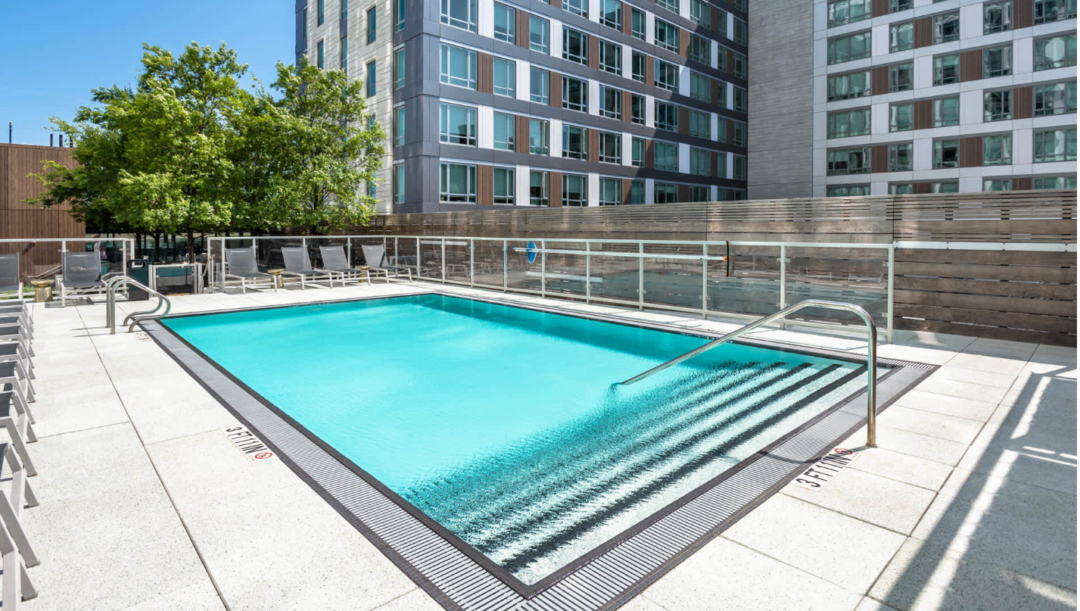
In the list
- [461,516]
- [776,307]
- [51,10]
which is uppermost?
[51,10]

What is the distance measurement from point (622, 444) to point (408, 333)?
6468 mm

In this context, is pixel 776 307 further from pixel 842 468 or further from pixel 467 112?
pixel 467 112

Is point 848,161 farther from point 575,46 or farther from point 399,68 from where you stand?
point 399,68

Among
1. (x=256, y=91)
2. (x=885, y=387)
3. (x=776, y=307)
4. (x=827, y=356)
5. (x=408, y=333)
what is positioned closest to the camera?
(x=885, y=387)

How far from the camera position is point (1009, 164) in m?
33.0

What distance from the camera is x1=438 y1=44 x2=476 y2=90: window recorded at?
2767 centimetres

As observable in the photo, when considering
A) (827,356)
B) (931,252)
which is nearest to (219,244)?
(827,356)

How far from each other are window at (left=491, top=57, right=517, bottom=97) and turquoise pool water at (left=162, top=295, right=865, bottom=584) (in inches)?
838

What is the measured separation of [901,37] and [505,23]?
78.6 ft

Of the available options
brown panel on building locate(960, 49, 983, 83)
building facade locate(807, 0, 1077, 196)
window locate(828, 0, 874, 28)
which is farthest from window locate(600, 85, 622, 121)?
brown panel on building locate(960, 49, 983, 83)

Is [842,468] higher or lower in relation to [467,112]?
lower

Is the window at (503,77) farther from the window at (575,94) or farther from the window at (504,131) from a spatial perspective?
the window at (575,94)

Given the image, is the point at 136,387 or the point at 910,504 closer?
the point at 910,504

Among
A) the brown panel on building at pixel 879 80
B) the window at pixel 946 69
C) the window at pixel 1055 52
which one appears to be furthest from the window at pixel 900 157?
the window at pixel 1055 52
